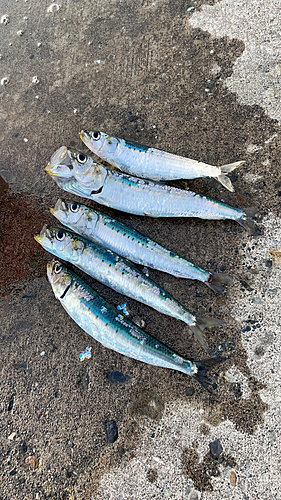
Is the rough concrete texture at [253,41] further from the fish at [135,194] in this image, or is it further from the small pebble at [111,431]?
the small pebble at [111,431]

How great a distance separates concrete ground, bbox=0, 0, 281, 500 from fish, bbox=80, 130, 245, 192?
249 millimetres

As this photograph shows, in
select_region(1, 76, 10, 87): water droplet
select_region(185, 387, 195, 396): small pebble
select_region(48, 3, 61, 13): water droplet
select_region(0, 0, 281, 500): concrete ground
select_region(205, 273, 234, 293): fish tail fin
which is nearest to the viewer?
select_region(0, 0, 281, 500): concrete ground

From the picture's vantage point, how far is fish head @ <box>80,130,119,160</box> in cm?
326

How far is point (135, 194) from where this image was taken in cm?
312

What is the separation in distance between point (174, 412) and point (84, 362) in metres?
1.04

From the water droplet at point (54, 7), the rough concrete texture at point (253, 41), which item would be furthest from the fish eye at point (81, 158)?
the water droplet at point (54, 7)

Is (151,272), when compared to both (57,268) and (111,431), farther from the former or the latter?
(111,431)

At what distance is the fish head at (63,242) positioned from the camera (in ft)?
10.0

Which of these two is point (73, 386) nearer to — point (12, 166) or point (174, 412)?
point (174, 412)

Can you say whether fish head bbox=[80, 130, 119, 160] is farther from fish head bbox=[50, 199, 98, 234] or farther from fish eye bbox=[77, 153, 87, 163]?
fish head bbox=[50, 199, 98, 234]

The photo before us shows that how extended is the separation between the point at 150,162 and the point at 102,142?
1.96 feet

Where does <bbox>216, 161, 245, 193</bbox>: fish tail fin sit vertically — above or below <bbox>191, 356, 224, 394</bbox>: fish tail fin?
above

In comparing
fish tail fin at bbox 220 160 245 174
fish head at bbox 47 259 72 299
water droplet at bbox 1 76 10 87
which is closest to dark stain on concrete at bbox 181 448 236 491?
fish head at bbox 47 259 72 299

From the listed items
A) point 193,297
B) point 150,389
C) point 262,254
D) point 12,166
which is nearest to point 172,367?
point 150,389
